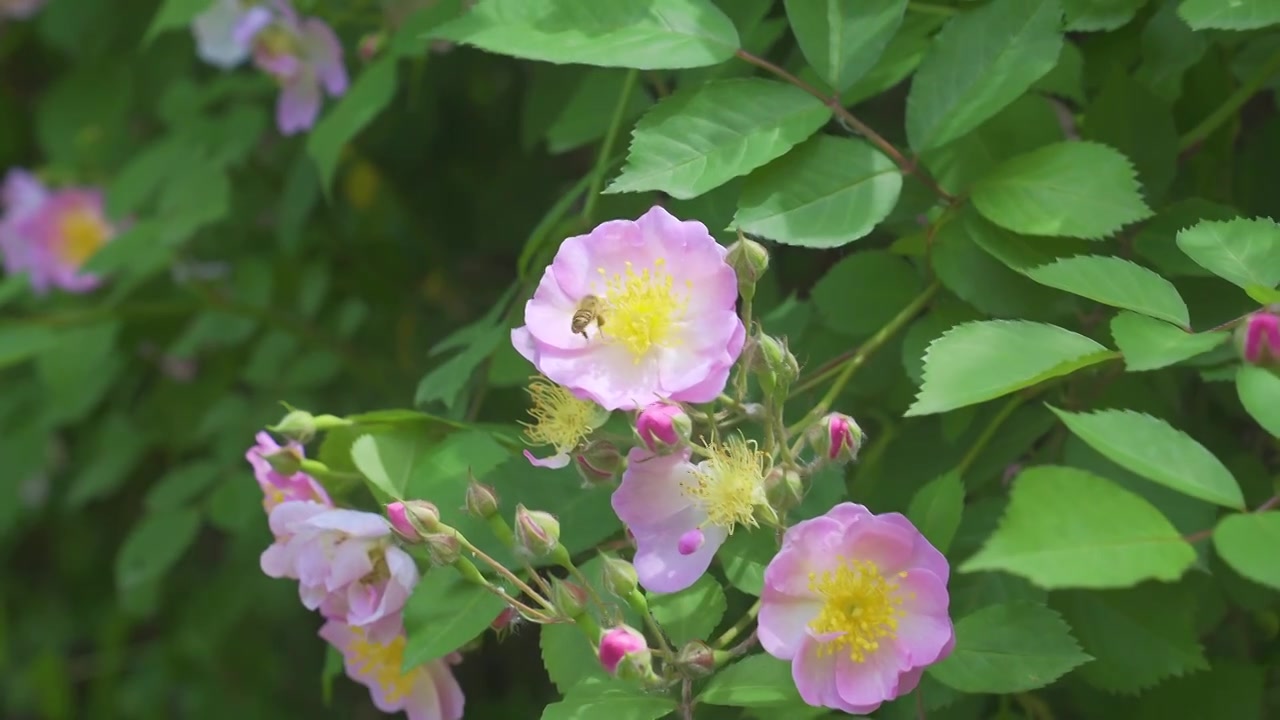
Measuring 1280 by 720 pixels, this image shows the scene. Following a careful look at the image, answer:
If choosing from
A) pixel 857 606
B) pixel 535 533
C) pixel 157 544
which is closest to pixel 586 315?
pixel 535 533

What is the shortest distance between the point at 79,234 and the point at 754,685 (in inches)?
57.9

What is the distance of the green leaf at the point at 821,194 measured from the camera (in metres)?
0.74

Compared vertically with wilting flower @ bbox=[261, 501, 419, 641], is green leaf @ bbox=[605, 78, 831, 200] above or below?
above

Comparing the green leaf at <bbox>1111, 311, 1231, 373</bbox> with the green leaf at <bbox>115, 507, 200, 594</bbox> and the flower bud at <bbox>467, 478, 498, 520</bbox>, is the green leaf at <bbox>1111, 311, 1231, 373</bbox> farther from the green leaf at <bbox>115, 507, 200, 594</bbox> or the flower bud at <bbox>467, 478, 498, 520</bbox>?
the green leaf at <bbox>115, 507, 200, 594</bbox>

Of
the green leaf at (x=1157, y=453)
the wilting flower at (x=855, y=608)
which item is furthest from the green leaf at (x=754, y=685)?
the green leaf at (x=1157, y=453)

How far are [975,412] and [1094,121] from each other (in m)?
0.24

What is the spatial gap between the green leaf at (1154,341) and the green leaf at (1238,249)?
4 centimetres

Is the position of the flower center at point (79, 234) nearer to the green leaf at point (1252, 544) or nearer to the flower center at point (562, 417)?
the flower center at point (562, 417)

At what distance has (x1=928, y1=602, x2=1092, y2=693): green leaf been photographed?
0.66 m

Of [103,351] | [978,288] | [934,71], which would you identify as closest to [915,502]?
[978,288]

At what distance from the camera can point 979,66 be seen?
30.8 inches

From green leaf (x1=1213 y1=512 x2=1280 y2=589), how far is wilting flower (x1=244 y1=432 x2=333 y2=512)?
551mm

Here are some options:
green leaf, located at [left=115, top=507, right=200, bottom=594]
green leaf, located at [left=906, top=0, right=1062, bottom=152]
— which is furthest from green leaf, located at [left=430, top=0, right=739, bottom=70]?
green leaf, located at [left=115, top=507, right=200, bottom=594]

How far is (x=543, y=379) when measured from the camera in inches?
31.2
